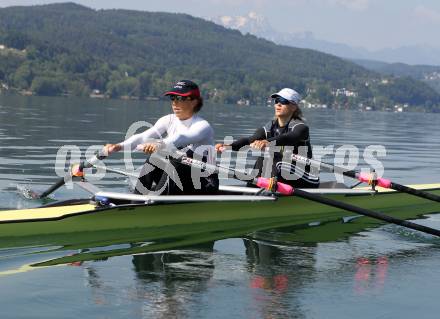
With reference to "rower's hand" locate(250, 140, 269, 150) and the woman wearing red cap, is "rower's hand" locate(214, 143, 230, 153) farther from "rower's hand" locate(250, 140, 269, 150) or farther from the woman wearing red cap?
the woman wearing red cap

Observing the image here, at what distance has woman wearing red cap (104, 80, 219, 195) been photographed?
9.88 metres

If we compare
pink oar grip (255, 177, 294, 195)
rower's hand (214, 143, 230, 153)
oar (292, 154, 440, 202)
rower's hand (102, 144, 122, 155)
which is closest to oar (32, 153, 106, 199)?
rower's hand (102, 144, 122, 155)

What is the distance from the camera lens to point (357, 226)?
40.6 ft

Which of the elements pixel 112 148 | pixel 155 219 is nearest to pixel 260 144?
pixel 155 219

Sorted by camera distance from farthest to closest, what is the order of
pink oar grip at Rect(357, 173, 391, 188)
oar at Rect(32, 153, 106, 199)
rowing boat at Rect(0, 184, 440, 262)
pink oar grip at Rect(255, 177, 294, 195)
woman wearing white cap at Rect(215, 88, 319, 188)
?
1. pink oar grip at Rect(357, 173, 391, 188)
2. woman wearing white cap at Rect(215, 88, 319, 188)
3. oar at Rect(32, 153, 106, 199)
4. pink oar grip at Rect(255, 177, 294, 195)
5. rowing boat at Rect(0, 184, 440, 262)

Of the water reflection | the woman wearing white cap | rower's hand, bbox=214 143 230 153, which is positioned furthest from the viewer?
the woman wearing white cap

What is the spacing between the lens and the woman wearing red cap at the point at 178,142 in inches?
389

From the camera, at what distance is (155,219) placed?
407 inches

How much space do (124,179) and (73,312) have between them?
9.73 meters

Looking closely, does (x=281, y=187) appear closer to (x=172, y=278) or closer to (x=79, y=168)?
(x=172, y=278)

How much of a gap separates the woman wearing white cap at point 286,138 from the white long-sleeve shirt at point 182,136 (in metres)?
1.01

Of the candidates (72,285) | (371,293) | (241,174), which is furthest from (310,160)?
(72,285)

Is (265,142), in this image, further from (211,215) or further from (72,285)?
(72,285)

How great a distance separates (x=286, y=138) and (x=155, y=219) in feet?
8.77
